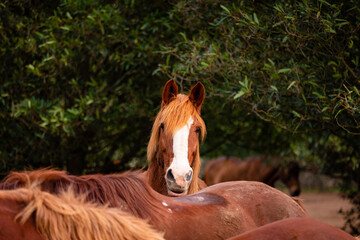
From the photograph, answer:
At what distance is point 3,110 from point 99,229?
5250 millimetres

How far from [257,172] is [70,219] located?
43.4 ft

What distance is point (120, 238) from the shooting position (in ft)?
6.21

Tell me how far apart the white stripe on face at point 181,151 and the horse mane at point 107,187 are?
1.02 metres

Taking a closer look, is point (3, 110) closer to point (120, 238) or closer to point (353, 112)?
point (353, 112)

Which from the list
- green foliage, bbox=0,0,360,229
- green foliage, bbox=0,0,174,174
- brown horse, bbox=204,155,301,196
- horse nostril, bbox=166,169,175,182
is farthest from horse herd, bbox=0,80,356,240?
brown horse, bbox=204,155,301,196

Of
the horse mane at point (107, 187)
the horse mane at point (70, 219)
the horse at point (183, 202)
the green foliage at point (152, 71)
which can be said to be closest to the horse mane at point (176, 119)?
the horse at point (183, 202)

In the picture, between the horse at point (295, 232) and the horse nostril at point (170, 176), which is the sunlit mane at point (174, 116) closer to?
the horse nostril at point (170, 176)

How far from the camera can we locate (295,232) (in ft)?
6.98

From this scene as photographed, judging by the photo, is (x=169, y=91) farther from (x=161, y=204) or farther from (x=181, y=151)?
(x=161, y=204)

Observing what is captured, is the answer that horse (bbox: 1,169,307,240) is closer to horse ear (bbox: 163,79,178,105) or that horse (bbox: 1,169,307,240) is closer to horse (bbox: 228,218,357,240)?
horse (bbox: 228,218,357,240)

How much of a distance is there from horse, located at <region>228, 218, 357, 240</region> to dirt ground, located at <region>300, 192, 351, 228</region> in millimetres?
10629

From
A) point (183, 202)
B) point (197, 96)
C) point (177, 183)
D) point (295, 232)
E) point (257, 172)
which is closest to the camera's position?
point (295, 232)

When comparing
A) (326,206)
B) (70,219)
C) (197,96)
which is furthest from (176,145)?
(326,206)

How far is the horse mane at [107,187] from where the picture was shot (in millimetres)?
2289
